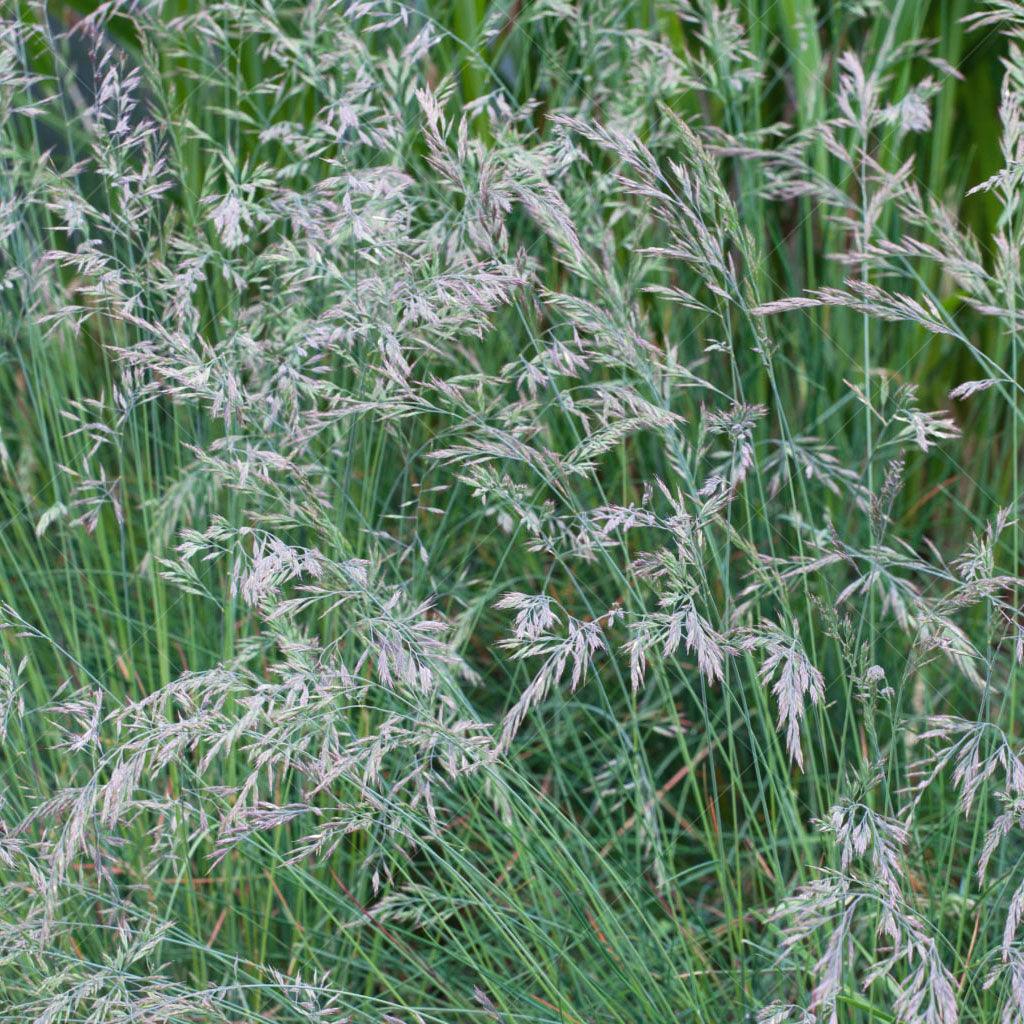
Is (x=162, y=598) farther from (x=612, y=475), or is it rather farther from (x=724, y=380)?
(x=724, y=380)

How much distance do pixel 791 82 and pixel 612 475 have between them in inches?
34.7

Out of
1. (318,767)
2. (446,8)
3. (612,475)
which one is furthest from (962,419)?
(318,767)

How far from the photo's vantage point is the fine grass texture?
1.15m

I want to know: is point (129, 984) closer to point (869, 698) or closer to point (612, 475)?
point (869, 698)

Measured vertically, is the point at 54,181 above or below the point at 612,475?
above

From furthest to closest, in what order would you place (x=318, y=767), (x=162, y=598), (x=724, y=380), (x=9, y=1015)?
(x=724, y=380)
(x=162, y=598)
(x=9, y=1015)
(x=318, y=767)

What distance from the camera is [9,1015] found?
1228 millimetres

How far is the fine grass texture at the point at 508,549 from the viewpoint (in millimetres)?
1152

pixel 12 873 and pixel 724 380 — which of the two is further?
pixel 724 380

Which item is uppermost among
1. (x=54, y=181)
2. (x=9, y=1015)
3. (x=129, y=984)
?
(x=54, y=181)

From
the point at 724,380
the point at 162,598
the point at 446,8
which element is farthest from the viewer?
the point at 446,8

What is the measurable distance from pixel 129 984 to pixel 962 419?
1920 mm

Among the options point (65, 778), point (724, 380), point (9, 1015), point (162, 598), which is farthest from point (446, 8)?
point (9, 1015)

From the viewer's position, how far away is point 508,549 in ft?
4.68
